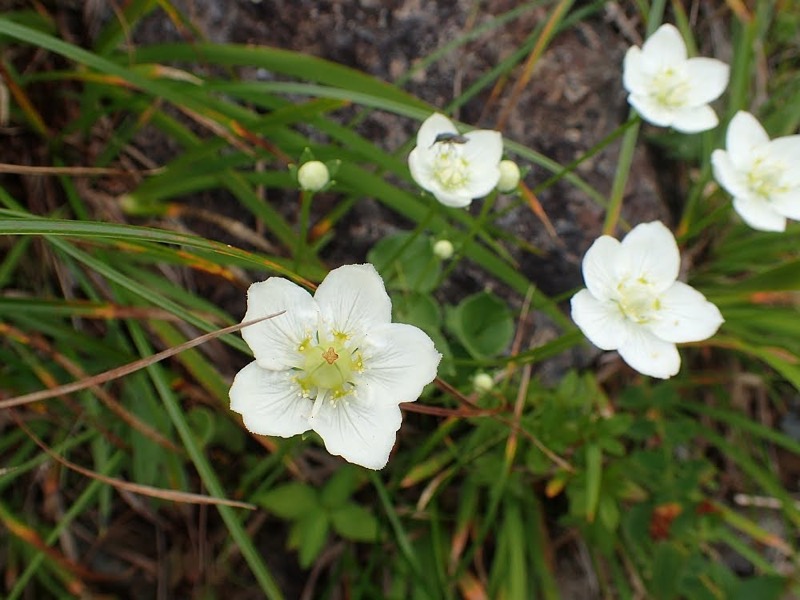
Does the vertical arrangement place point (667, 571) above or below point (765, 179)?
below

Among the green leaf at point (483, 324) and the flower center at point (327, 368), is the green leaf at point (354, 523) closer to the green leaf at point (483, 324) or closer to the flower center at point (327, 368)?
the green leaf at point (483, 324)

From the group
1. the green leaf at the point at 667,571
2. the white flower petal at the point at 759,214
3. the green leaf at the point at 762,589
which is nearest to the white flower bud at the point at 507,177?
the white flower petal at the point at 759,214

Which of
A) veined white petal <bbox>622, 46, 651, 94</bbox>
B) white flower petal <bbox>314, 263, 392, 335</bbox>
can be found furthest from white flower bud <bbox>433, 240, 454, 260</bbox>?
veined white petal <bbox>622, 46, 651, 94</bbox>

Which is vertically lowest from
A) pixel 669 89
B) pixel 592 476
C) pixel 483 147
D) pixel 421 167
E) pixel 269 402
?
pixel 269 402

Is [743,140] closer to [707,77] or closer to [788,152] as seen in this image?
[788,152]

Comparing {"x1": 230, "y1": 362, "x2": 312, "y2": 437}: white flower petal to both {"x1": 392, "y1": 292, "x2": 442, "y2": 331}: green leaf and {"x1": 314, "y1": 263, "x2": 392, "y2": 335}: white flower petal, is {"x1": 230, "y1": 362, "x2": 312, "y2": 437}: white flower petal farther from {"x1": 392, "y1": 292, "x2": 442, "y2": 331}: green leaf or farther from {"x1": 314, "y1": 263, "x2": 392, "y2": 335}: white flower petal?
{"x1": 392, "y1": 292, "x2": 442, "y2": 331}: green leaf

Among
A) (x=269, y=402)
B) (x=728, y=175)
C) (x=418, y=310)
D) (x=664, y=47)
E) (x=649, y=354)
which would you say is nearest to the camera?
(x=269, y=402)

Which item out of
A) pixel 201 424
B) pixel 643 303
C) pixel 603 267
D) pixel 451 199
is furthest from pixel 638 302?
pixel 201 424
